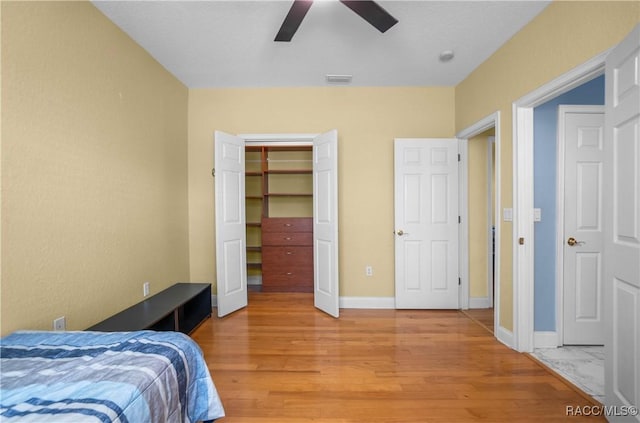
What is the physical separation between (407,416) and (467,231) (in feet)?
7.73

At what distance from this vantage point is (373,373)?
204 centimetres

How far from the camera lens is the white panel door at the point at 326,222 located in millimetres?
3131

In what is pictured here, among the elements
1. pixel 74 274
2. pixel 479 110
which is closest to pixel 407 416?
pixel 74 274

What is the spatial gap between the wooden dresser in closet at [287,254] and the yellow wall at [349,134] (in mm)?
768

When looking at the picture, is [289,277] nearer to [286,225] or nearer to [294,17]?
[286,225]

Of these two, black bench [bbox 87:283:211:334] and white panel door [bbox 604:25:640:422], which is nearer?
white panel door [bbox 604:25:640:422]

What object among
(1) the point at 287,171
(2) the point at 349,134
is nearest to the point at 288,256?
(1) the point at 287,171

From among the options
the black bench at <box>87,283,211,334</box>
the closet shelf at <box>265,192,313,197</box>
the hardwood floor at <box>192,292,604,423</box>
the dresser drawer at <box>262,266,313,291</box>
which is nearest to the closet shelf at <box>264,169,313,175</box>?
the closet shelf at <box>265,192,313,197</box>

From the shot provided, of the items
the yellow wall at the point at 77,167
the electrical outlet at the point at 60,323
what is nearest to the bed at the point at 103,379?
the electrical outlet at the point at 60,323

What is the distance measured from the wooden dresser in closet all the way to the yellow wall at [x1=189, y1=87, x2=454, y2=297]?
30.2 inches

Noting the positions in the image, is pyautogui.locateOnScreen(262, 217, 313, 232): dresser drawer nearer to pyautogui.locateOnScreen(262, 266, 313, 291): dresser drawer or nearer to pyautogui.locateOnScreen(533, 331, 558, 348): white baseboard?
pyautogui.locateOnScreen(262, 266, 313, 291): dresser drawer

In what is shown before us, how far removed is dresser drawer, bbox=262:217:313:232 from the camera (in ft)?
13.4

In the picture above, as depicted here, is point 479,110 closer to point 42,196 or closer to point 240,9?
point 240,9

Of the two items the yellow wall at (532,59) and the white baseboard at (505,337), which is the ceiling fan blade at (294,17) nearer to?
the yellow wall at (532,59)
